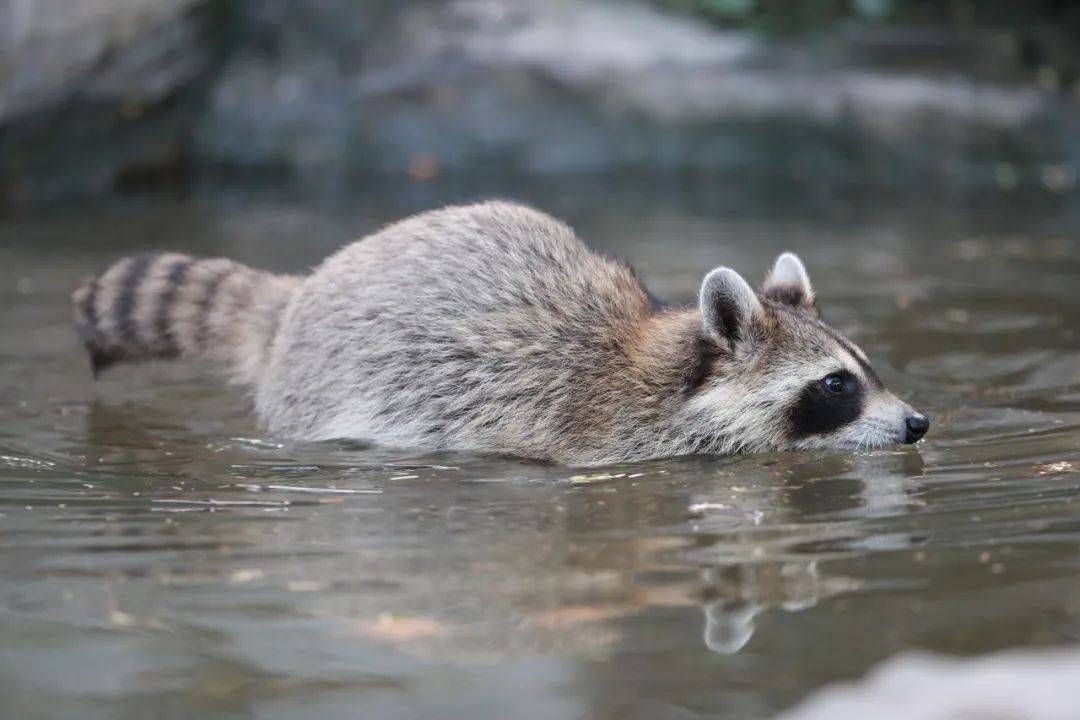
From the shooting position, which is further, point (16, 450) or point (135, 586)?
point (16, 450)

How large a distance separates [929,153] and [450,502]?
349 inches

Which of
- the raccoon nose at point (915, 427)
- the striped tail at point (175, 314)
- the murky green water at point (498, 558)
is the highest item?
the striped tail at point (175, 314)

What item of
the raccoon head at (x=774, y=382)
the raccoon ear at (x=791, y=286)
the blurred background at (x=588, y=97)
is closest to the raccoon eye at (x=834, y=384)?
the raccoon head at (x=774, y=382)

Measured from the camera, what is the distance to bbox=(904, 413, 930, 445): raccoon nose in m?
5.50

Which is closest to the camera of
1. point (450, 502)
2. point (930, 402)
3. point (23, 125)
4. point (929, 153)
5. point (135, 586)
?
point (135, 586)

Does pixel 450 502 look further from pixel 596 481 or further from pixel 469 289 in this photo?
pixel 469 289

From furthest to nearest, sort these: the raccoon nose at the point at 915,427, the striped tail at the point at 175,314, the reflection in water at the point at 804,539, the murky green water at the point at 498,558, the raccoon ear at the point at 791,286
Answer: the striped tail at the point at 175,314 → the raccoon ear at the point at 791,286 → the raccoon nose at the point at 915,427 → the reflection in water at the point at 804,539 → the murky green water at the point at 498,558

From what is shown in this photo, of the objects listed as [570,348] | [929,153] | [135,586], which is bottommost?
[135,586]

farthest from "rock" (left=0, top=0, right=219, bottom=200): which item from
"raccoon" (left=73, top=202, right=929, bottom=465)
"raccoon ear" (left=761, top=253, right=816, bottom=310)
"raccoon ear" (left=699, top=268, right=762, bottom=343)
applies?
"raccoon ear" (left=699, top=268, right=762, bottom=343)

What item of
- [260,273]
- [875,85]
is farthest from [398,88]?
[260,273]

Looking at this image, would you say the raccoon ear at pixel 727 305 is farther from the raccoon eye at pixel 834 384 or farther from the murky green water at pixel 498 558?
the murky green water at pixel 498 558

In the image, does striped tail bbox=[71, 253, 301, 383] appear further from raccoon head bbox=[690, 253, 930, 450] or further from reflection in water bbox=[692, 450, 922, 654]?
reflection in water bbox=[692, 450, 922, 654]

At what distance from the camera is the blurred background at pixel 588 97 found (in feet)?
41.2

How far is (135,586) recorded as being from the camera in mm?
4031
